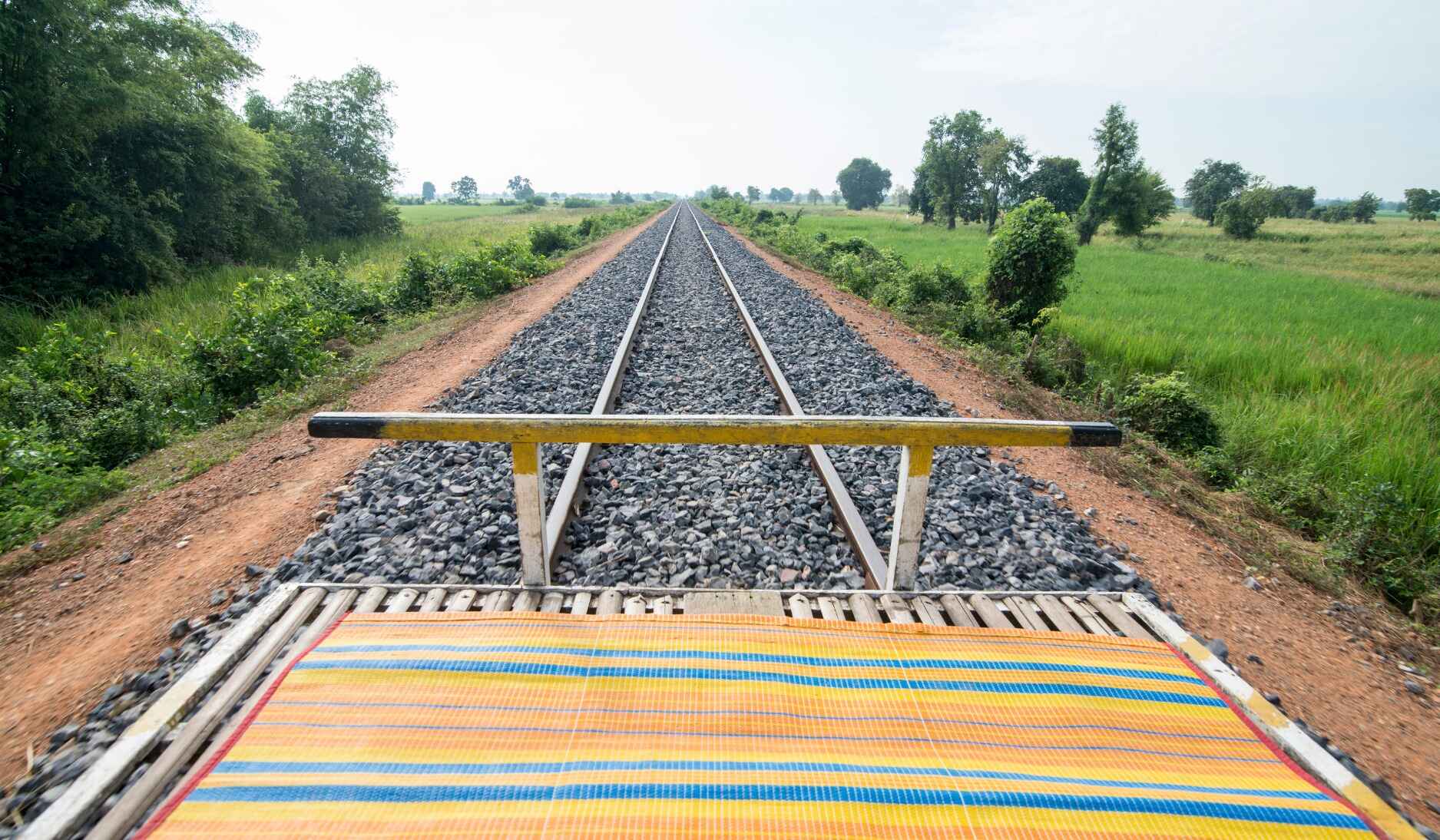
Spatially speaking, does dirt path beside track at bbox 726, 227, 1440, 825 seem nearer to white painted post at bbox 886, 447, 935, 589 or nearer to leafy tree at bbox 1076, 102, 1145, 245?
white painted post at bbox 886, 447, 935, 589

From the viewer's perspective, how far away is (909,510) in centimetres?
246

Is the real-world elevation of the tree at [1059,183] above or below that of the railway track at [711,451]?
above

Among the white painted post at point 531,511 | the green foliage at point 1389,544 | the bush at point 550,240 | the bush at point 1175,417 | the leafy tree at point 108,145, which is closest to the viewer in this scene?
the white painted post at point 531,511

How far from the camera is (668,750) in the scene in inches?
67.7

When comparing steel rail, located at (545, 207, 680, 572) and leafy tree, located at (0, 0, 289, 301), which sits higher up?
leafy tree, located at (0, 0, 289, 301)

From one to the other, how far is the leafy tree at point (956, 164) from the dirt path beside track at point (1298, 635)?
48.8 meters

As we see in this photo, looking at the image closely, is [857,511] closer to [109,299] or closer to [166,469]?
[166,469]

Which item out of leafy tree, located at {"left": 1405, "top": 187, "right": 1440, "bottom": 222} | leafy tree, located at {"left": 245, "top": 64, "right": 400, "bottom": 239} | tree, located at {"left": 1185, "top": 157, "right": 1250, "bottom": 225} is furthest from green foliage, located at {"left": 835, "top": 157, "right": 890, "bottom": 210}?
leafy tree, located at {"left": 245, "top": 64, "right": 400, "bottom": 239}

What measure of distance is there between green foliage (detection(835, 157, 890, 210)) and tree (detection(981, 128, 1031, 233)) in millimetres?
56531

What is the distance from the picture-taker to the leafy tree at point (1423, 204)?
192ft

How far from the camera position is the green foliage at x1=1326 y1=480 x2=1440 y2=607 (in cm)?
370

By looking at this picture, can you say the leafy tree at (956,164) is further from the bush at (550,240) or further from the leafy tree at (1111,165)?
the bush at (550,240)

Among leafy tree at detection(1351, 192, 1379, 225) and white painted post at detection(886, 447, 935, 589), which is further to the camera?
leafy tree at detection(1351, 192, 1379, 225)

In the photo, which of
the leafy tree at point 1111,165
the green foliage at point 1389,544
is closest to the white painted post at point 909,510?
the green foliage at point 1389,544
